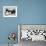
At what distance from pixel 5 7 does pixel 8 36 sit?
878 mm

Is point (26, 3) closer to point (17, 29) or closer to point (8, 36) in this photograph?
point (17, 29)

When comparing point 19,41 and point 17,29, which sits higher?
point 17,29

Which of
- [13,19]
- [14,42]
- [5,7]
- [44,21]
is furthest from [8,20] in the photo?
[44,21]

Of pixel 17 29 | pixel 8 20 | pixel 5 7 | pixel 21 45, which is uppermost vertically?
pixel 5 7

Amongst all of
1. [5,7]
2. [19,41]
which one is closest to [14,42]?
[19,41]

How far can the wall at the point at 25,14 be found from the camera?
4098 mm

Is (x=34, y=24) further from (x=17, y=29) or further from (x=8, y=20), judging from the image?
(x=8, y=20)

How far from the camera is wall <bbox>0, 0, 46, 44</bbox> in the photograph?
13.4 ft

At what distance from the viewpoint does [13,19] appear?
4.11 meters

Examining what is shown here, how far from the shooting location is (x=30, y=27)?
4.04 meters

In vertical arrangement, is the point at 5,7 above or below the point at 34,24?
above

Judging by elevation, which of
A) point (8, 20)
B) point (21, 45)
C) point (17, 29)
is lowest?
point (21, 45)

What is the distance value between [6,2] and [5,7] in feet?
0.51

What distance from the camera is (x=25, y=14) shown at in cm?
411
